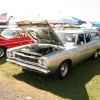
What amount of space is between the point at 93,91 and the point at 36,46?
2675 millimetres

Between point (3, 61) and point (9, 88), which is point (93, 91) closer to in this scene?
point (9, 88)

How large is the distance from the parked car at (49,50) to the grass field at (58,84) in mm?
376

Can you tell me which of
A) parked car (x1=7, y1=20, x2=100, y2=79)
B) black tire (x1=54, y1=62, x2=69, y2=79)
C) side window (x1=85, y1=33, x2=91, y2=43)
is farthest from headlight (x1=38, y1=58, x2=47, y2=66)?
side window (x1=85, y1=33, x2=91, y2=43)

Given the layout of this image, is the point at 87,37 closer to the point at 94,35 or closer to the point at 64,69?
the point at 94,35

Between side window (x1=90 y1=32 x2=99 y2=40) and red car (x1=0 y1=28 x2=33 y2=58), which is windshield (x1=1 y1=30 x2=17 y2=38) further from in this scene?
side window (x1=90 y1=32 x2=99 y2=40)

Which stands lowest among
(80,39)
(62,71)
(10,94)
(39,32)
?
(10,94)

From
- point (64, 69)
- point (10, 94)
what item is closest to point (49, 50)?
point (64, 69)

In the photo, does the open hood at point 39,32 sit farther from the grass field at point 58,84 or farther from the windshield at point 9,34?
the windshield at point 9,34

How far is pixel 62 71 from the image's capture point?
207 inches

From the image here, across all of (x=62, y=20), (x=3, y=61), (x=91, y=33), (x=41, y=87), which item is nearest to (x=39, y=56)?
(x=41, y=87)

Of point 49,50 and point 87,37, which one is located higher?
point 87,37

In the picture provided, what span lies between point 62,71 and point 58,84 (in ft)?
1.90

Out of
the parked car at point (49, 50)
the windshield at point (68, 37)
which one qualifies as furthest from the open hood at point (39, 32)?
the windshield at point (68, 37)

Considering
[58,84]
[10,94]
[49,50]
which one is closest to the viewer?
[10,94]
